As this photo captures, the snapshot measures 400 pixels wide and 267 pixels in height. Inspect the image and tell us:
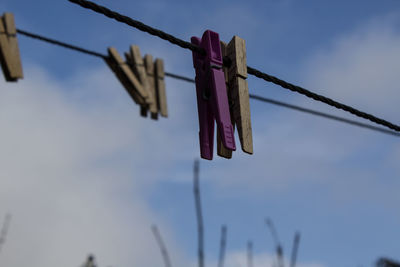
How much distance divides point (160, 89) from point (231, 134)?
2.33 metres

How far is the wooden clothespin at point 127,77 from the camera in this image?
411 cm

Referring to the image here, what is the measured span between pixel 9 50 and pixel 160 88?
1.36m

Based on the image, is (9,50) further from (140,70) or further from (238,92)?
(238,92)

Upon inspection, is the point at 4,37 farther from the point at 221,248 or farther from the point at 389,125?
the point at 221,248

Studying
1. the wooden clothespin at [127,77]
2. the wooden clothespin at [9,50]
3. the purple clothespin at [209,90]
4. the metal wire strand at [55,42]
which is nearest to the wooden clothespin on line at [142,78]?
the wooden clothespin at [127,77]

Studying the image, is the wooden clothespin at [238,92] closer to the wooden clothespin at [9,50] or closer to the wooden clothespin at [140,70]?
the wooden clothespin at [9,50]

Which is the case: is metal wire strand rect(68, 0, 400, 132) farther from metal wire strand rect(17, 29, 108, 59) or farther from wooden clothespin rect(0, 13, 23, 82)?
metal wire strand rect(17, 29, 108, 59)

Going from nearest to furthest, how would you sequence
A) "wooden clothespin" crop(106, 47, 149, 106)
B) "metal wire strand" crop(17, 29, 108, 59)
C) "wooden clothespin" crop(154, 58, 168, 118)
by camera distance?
"metal wire strand" crop(17, 29, 108, 59) < "wooden clothespin" crop(106, 47, 149, 106) < "wooden clothespin" crop(154, 58, 168, 118)

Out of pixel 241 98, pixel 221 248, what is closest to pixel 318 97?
pixel 241 98

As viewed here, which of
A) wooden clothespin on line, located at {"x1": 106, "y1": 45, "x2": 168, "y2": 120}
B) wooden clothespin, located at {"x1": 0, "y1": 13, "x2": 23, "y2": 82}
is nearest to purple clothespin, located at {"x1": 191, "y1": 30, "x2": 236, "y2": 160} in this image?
wooden clothespin, located at {"x1": 0, "y1": 13, "x2": 23, "y2": 82}

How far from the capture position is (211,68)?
2215 mm

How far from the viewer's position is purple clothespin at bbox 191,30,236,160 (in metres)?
2.16

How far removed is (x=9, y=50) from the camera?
329cm

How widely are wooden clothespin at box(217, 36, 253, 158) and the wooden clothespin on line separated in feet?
6.02
